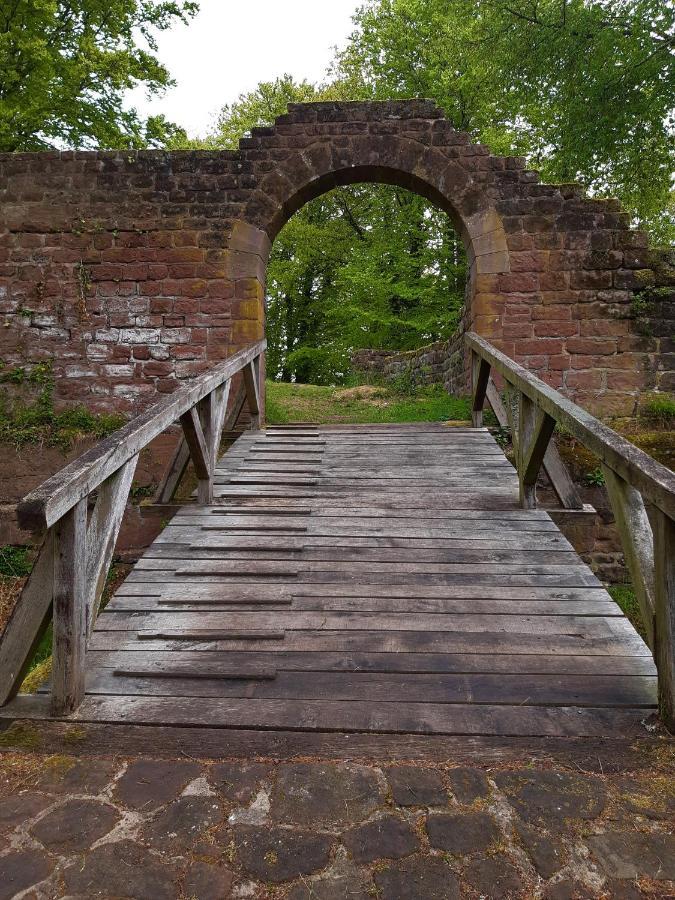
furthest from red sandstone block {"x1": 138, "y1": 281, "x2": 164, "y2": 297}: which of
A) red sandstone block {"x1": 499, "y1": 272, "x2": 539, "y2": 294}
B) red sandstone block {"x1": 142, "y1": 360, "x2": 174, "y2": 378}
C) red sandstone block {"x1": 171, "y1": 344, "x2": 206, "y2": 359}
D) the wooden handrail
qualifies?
red sandstone block {"x1": 499, "y1": 272, "x2": 539, "y2": 294}

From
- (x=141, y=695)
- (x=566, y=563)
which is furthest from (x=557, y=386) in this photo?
(x=141, y=695)

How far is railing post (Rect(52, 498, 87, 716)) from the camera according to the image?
6.64 ft

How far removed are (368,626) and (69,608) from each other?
4.21ft

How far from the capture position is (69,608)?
2.04 meters

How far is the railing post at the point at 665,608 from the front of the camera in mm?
1964

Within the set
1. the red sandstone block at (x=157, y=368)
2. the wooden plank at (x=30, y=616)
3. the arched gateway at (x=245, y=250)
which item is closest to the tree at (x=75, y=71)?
the arched gateway at (x=245, y=250)

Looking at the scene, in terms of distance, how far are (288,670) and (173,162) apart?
6.11 m

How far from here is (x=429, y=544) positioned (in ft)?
11.4

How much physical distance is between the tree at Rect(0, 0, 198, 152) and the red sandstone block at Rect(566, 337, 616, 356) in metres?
8.46

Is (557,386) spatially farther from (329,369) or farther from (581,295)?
(329,369)

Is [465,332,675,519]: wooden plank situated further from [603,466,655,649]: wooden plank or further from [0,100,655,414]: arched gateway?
[0,100,655,414]: arched gateway

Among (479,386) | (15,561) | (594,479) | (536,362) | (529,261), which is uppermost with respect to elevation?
(529,261)

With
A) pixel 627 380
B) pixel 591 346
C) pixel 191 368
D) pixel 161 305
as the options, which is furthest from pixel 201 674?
pixel 627 380

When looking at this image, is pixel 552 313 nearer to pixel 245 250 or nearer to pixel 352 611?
pixel 245 250
